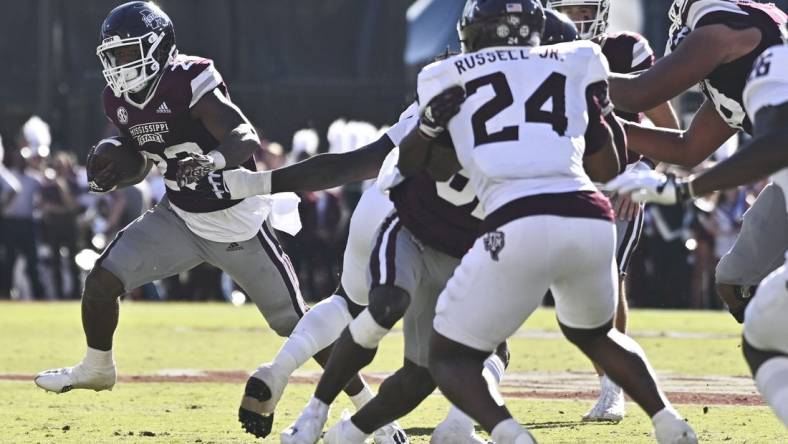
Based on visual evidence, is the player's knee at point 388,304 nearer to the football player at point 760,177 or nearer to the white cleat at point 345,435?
the white cleat at point 345,435

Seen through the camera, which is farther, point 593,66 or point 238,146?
point 238,146

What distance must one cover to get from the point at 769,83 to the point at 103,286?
3316 millimetres

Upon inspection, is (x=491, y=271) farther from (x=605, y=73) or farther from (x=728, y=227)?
(x=728, y=227)

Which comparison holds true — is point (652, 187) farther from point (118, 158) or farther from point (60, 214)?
point (60, 214)

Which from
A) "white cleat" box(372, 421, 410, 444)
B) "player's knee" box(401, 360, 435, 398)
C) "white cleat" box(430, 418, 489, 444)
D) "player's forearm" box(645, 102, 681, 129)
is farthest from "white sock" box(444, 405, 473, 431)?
"player's forearm" box(645, 102, 681, 129)

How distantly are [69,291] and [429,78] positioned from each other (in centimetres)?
1392

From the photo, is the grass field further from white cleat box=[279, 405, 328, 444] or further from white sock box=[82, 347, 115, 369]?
white cleat box=[279, 405, 328, 444]

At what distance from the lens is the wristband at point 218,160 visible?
21.4 feet

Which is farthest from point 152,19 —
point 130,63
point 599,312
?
point 599,312

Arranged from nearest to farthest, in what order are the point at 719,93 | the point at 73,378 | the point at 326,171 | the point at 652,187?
the point at 652,187 < the point at 326,171 < the point at 719,93 < the point at 73,378

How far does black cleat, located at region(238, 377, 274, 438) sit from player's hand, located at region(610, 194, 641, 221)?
2.15 m

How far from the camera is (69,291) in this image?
60.8 ft

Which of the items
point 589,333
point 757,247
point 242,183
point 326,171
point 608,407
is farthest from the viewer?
point 608,407

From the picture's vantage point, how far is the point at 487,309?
5055 millimetres
